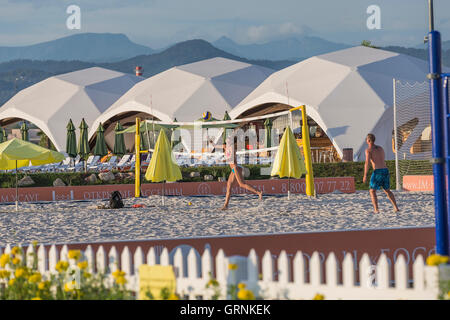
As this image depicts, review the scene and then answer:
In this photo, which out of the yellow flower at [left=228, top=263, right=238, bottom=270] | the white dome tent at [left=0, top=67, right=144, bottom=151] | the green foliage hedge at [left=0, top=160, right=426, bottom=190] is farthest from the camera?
the white dome tent at [left=0, top=67, right=144, bottom=151]

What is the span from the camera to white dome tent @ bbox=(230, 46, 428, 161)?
26.5 metres

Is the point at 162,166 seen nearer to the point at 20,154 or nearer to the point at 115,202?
the point at 115,202

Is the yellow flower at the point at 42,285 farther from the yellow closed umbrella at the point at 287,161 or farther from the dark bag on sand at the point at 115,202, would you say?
the dark bag on sand at the point at 115,202

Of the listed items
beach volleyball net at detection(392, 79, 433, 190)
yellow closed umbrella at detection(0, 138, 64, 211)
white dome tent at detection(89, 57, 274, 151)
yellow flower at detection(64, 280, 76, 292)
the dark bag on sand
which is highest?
white dome tent at detection(89, 57, 274, 151)

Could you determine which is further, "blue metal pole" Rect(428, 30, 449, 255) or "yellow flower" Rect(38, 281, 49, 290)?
"blue metal pole" Rect(428, 30, 449, 255)

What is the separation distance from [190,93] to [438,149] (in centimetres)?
2846

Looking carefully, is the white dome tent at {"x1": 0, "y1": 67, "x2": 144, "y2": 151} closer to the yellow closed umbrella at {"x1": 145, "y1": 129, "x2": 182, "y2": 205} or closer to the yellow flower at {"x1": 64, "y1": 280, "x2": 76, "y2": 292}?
the yellow closed umbrella at {"x1": 145, "y1": 129, "x2": 182, "y2": 205}

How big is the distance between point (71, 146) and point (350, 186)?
10762 mm

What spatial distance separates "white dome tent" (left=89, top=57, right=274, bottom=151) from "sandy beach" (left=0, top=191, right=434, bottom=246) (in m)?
17.1

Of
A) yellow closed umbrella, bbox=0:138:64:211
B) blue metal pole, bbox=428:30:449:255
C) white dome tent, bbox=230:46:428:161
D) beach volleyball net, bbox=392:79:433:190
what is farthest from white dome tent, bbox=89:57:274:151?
blue metal pole, bbox=428:30:449:255

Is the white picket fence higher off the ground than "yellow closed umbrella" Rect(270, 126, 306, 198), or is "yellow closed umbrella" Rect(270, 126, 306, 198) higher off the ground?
"yellow closed umbrella" Rect(270, 126, 306, 198)

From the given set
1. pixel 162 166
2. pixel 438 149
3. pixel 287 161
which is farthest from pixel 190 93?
pixel 438 149

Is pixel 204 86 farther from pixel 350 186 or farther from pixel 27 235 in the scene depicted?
pixel 27 235
